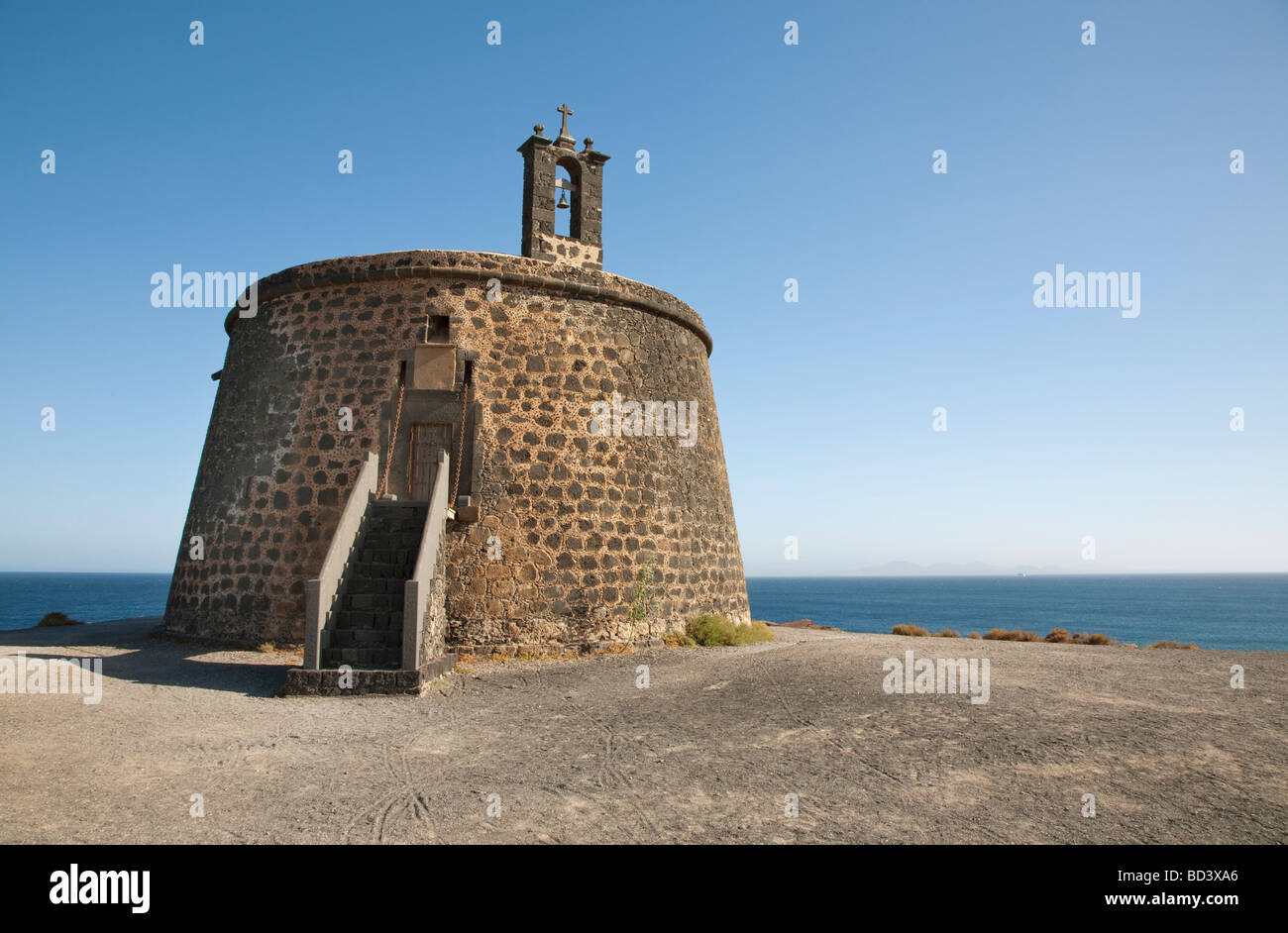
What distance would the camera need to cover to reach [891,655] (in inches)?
445

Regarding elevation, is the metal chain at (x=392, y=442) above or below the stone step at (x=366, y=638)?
above

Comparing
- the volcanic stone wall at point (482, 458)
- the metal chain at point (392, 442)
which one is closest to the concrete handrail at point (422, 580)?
the volcanic stone wall at point (482, 458)

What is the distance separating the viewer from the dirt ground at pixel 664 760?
491 centimetres

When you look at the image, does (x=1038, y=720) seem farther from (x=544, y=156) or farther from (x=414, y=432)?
(x=544, y=156)

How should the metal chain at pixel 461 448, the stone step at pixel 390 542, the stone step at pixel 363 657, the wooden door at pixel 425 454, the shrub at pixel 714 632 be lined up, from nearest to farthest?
the stone step at pixel 363 657, the stone step at pixel 390 542, the metal chain at pixel 461 448, the wooden door at pixel 425 454, the shrub at pixel 714 632

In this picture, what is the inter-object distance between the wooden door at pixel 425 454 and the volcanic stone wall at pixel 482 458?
20.8 inches

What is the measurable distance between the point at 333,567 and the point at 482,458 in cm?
313

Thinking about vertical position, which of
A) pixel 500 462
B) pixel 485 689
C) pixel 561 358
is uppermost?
pixel 561 358

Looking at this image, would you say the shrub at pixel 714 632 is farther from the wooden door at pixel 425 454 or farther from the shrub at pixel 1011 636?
the shrub at pixel 1011 636

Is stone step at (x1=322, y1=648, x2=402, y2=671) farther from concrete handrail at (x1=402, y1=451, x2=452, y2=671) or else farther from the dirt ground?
the dirt ground

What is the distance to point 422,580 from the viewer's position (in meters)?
9.61

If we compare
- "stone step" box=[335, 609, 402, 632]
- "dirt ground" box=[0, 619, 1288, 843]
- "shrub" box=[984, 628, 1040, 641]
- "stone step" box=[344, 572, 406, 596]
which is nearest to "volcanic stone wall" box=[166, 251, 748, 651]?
"stone step" box=[344, 572, 406, 596]
